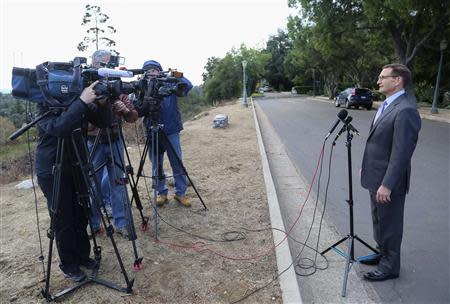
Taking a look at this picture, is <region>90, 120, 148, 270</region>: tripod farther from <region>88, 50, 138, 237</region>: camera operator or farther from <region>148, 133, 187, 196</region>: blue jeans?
<region>148, 133, 187, 196</region>: blue jeans

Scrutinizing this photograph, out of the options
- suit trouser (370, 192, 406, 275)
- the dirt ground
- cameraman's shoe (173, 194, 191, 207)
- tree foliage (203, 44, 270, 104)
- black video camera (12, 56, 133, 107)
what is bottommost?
the dirt ground

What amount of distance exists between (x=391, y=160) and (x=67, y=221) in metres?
2.93

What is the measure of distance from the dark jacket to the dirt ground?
1205 mm

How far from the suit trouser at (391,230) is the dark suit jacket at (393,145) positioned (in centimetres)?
14

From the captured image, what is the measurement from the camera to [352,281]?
11.6ft

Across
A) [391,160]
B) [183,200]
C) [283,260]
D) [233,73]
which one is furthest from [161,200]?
[233,73]

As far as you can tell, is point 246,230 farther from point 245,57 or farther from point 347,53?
point 245,57

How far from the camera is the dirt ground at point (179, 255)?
3328mm

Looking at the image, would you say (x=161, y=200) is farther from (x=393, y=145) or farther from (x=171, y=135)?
(x=393, y=145)

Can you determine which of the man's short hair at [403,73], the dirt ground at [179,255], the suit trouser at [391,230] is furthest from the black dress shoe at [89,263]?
the man's short hair at [403,73]

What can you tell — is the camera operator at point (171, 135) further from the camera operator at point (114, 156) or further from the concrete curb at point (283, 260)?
the concrete curb at point (283, 260)

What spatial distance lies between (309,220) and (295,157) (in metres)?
4.40

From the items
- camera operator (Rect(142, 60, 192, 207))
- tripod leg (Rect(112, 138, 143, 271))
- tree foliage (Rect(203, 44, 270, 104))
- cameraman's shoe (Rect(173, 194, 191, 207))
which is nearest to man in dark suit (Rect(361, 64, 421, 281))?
tripod leg (Rect(112, 138, 143, 271))

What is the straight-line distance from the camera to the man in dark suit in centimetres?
319
